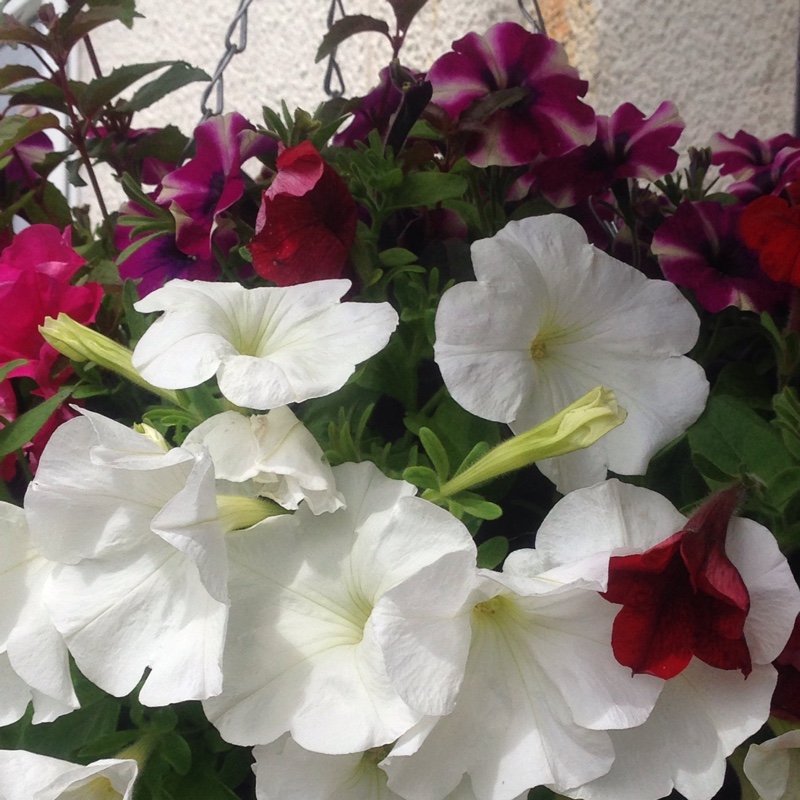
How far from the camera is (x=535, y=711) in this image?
271 millimetres

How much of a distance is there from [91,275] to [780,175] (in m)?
0.44

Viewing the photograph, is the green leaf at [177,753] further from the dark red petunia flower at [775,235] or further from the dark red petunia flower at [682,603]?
the dark red petunia flower at [775,235]

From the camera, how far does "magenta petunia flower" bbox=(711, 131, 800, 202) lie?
19.0 inches

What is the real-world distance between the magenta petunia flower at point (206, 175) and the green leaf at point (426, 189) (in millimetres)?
85

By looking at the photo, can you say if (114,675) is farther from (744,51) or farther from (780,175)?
(744,51)

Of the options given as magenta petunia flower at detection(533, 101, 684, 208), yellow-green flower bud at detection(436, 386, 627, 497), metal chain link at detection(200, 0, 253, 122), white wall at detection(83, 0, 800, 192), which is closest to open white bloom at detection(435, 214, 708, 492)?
yellow-green flower bud at detection(436, 386, 627, 497)

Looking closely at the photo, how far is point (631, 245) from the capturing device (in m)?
0.48

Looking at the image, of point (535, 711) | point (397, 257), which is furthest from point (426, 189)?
point (535, 711)

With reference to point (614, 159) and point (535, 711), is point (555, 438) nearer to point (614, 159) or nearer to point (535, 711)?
point (535, 711)

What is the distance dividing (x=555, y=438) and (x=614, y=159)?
0.26 m

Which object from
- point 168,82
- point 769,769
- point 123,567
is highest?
point 168,82

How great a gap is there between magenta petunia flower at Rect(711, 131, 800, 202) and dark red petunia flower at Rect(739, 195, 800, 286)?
8 cm

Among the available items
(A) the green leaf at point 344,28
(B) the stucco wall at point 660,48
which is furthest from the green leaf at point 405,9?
(B) the stucco wall at point 660,48

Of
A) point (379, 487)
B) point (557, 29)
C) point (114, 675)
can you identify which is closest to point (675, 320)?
point (379, 487)
